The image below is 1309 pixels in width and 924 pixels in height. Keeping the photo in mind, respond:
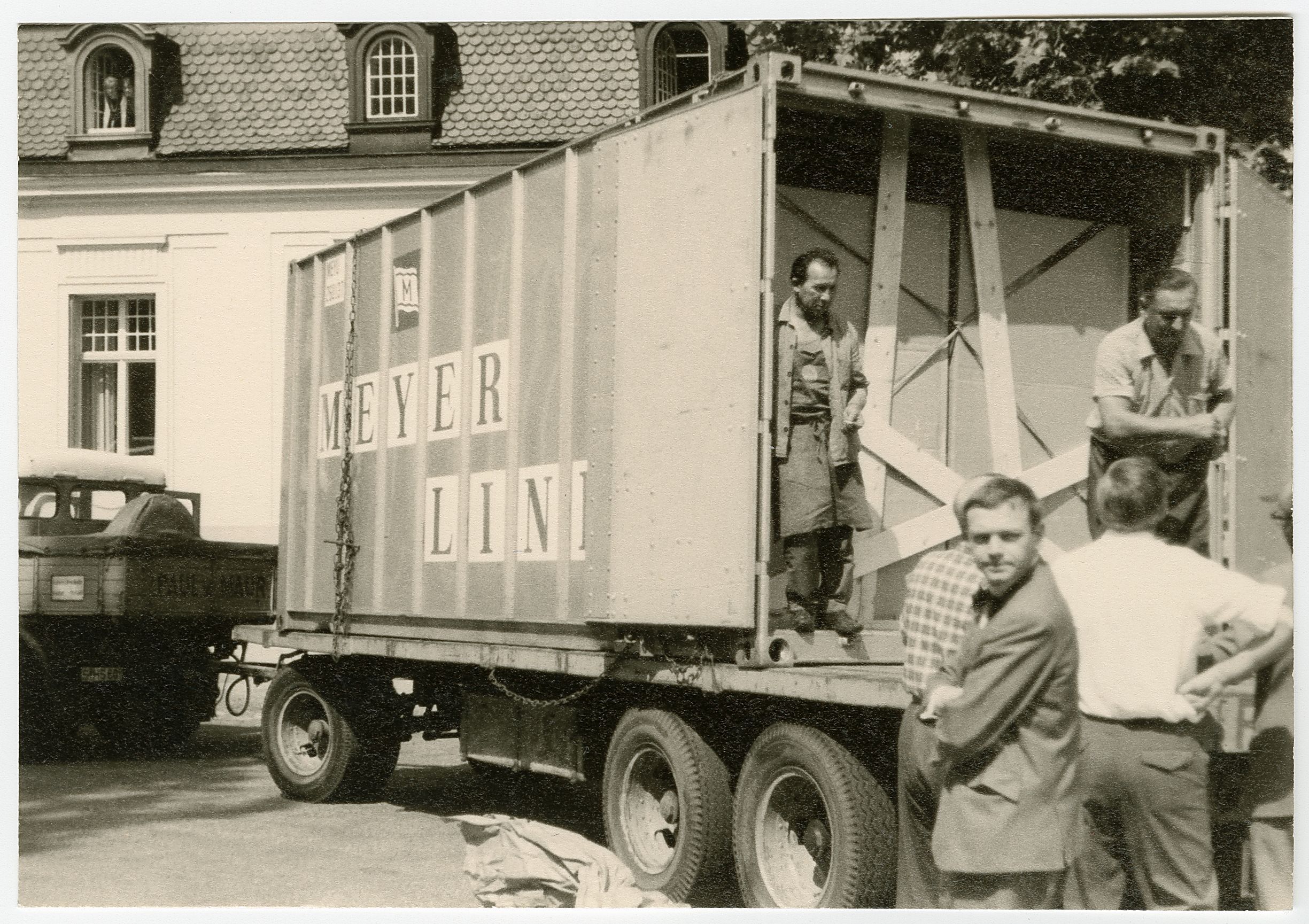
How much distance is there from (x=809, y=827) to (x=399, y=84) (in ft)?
47.8

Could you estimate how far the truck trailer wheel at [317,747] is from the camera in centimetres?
1059

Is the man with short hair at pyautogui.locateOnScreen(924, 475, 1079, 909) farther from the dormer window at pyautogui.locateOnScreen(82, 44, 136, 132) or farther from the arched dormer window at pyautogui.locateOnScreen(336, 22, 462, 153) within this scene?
the dormer window at pyautogui.locateOnScreen(82, 44, 136, 132)

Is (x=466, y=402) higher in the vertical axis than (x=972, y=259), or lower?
lower

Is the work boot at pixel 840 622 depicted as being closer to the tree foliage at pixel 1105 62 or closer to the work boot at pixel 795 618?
the work boot at pixel 795 618

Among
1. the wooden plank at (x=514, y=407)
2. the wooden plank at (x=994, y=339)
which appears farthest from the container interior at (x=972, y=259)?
the wooden plank at (x=514, y=407)

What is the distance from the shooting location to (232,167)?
19.1 metres

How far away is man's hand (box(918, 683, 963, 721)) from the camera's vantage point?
468 centimetres

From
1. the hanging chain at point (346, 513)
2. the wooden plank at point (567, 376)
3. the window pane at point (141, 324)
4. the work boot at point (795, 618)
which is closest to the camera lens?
the work boot at point (795, 618)

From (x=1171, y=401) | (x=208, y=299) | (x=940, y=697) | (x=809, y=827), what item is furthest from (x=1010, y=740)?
(x=208, y=299)

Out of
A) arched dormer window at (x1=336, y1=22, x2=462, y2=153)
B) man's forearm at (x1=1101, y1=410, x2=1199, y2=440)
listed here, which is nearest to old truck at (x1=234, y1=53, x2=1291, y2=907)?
man's forearm at (x1=1101, y1=410, x2=1199, y2=440)

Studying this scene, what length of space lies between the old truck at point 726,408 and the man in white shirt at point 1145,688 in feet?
2.86

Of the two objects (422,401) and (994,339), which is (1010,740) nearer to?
(994,339)

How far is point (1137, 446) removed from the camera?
7.05 meters

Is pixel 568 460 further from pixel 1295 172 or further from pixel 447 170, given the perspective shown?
pixel 447 170
